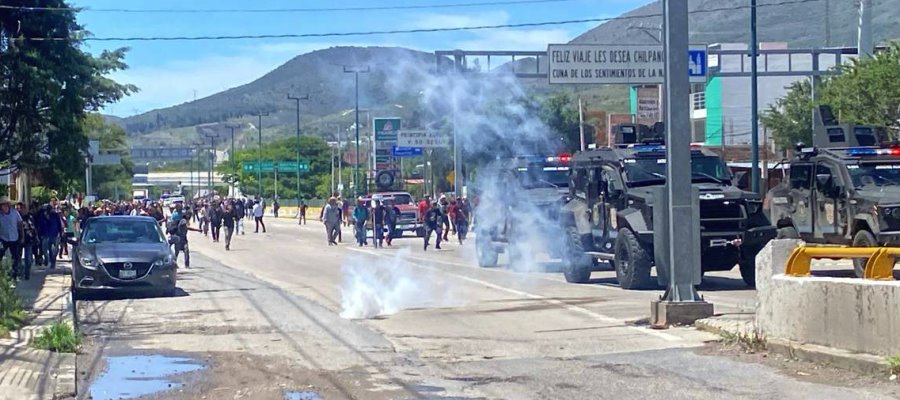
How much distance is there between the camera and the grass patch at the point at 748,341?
12.5 meters

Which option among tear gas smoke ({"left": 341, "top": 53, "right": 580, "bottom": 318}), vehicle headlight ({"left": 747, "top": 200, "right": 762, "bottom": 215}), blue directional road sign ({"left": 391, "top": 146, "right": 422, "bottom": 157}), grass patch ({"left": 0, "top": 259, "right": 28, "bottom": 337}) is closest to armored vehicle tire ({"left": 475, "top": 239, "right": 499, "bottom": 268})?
tear gas smoke ({"left": 341, "top": 53, "right": 580, "bottom": 318})

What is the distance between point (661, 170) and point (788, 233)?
2615mm

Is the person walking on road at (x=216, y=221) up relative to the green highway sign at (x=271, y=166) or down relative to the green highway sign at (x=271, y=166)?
down

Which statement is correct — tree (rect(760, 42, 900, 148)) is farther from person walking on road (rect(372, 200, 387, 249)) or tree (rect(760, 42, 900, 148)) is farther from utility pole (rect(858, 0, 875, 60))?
person walking on road (rect(372, 200, 387, 249))

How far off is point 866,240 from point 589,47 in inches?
586

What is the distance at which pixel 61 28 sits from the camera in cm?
2841

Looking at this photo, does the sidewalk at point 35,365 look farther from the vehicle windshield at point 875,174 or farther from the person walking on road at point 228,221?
the person walking on road at point 228,221

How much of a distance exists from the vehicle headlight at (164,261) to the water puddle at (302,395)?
10861 millimetres

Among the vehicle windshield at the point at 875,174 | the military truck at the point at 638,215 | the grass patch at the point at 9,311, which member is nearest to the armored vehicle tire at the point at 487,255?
the military truck at the point at 638,215

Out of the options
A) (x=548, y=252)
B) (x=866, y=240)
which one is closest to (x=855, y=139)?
(x=866, y=240)

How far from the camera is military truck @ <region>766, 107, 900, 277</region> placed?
1947 centimetres

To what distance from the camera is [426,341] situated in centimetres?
1426

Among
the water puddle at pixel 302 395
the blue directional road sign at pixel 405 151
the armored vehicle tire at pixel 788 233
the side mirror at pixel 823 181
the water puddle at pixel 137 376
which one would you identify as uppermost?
the blue directional road sign at pixel 405 151

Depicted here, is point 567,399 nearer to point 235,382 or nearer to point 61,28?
point 235,382
